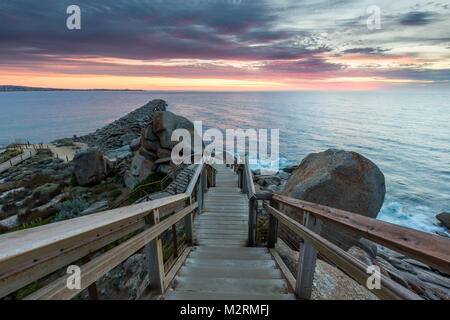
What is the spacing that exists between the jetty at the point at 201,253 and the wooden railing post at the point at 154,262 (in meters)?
0.01

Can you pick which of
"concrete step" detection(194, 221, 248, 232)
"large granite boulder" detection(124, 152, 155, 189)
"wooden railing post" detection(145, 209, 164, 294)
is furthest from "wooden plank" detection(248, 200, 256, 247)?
"large granite boulder" detection(124, 152, 155, 189)

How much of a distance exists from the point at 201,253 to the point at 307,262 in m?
2.25

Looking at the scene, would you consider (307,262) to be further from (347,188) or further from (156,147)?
(156,147)

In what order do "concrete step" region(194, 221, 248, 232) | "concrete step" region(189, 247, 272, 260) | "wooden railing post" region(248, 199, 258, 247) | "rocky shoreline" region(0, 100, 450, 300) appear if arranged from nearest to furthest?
"concrete step" region(189, 247, 272, 260), "wooden railing post" region(248, 199, 258, 247), "concrete step" region(194, 221, 248, 232), "rocky shoreline" region(0, 100, 450, 300)

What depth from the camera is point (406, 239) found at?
126cm

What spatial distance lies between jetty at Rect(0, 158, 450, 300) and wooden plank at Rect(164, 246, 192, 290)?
1 cm

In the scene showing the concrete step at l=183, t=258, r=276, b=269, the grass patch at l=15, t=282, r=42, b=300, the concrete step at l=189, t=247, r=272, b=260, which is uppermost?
the concrete step at l=183, t=258, r=276, b=269

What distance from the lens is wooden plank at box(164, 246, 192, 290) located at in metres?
2.75

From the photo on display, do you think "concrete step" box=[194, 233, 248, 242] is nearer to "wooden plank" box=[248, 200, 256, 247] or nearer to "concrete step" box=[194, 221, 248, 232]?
"concrete step" box=[194, 221, 248, 232]

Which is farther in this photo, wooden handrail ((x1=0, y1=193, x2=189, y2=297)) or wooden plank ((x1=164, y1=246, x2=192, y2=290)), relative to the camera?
wooden plank ((x1=164, y1=246, x2=192, y2=290))

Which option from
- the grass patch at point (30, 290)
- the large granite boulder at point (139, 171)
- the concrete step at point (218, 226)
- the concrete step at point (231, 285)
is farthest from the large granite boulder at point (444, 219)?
the grass patch at point (30, 290)

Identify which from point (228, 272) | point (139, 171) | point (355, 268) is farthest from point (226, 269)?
point (139, 171)

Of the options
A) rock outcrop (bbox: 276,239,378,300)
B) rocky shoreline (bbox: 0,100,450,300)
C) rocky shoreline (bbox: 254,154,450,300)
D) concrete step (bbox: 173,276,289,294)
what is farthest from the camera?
rocky shoreline (bbox: 0,100,450,300)
